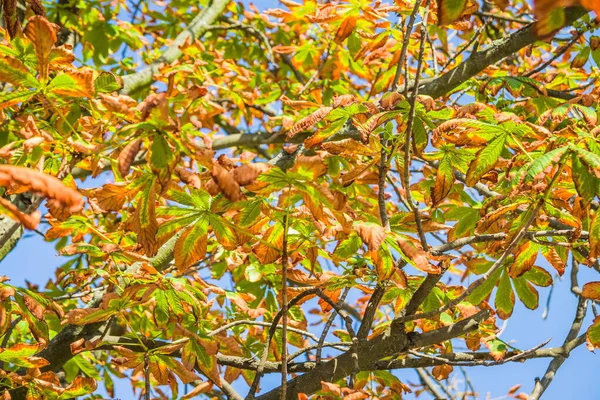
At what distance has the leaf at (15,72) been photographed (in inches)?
47.6

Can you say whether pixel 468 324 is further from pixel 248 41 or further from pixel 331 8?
pixel 248 41

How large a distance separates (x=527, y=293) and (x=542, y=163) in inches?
29.5

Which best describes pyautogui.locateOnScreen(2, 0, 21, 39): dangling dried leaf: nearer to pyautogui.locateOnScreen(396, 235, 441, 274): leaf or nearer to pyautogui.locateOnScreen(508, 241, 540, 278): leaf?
pyautogui.locateOnScreen(396, 235, 441, 274): leaf

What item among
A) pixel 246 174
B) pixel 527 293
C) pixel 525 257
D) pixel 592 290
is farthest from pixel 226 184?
pixel 527 293

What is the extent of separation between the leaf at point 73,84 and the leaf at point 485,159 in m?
0.83

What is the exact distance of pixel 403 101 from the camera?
131 centimetres

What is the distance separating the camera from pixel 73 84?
121cm

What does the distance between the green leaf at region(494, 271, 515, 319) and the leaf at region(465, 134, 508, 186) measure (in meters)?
0.46

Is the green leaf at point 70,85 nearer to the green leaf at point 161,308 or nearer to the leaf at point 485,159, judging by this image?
the green leaf at point 161,308

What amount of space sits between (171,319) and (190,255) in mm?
444

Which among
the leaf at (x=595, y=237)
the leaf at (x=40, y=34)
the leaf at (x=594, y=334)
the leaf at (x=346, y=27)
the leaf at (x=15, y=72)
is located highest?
the leaf at (x=346, y=27)

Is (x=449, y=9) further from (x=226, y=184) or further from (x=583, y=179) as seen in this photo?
(x=583, y=179)

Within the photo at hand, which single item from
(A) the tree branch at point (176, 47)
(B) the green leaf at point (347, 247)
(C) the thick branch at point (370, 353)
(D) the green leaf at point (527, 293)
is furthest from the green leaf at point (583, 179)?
(A) the tree branch at point (176, 47)

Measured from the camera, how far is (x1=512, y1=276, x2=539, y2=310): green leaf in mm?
1661
